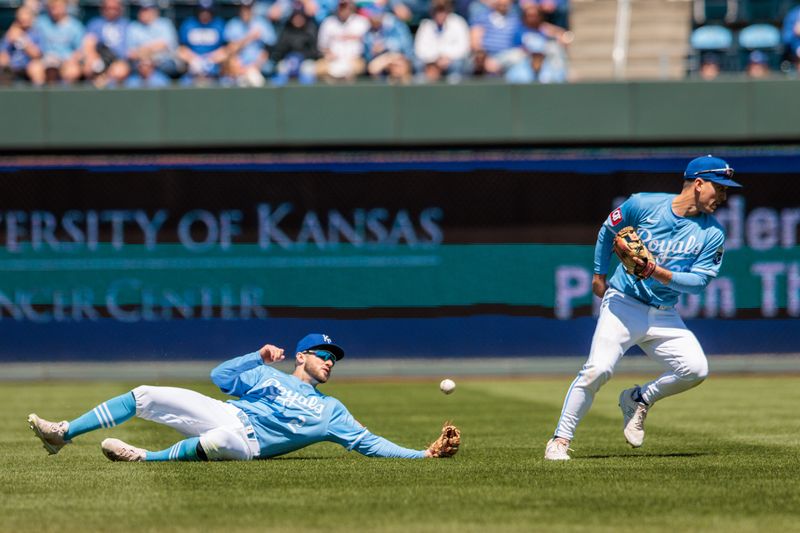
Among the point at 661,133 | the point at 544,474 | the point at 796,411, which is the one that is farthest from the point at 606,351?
the point at 661,133

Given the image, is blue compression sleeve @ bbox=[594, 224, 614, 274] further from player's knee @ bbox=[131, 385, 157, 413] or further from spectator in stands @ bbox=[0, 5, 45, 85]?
spectator in stands @ bbox=[0, 5, 45, 85]

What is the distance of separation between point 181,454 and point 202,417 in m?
0.43

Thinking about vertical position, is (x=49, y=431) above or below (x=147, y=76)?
below

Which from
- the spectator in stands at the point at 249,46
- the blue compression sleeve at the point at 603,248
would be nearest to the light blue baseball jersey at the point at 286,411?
the blue compression sleeve at the point at 603,248

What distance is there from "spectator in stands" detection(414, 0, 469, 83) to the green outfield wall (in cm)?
65

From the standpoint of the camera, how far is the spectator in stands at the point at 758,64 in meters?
21.2

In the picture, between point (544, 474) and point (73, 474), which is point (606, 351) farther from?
point (73, 474)

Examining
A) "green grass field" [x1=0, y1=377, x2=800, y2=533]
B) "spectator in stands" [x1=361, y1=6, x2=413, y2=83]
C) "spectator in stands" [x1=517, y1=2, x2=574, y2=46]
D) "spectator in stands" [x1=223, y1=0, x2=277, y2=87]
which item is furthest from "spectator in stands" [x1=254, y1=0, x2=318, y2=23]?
"green grass field" [x1=0, y1=377, x2=800, y2=533]

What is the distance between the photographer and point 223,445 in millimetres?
9203

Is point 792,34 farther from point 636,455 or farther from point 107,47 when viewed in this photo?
point 636,455

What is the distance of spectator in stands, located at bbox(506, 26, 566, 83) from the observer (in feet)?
69.4

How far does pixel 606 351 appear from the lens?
31.1 feet

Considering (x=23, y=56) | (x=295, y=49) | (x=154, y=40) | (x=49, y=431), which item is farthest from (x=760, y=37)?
(x=49, y=431)

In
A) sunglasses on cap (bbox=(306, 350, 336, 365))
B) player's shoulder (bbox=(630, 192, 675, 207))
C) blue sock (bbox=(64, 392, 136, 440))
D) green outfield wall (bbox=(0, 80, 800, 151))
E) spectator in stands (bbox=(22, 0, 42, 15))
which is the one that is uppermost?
spectator in stands (bbox=(22, 0, 42, 15))
